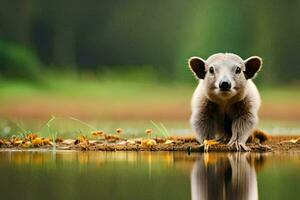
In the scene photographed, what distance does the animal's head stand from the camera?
4355 millimetres

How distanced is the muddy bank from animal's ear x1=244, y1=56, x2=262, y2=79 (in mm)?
455

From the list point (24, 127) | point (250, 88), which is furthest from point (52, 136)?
point (250, 88)

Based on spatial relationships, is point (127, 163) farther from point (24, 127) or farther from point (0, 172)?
point (24, 127)

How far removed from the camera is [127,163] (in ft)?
13.0

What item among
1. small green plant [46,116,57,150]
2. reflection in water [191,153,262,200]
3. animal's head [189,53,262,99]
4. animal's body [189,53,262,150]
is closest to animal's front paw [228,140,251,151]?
animal's body [189,53,262,150]

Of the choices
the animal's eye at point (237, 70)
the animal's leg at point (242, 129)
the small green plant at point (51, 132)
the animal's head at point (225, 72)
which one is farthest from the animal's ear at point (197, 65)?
the small green plant at point (51, 132)

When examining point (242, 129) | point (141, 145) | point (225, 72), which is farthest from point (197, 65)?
point (141, 145)

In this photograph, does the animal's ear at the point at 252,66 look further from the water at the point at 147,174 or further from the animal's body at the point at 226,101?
the water at the point at 147,174

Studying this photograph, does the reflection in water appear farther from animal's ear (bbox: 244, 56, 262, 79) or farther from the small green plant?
the small green plant

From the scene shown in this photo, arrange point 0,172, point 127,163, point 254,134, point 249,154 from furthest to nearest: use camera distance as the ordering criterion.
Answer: point 254,134 → point 249,154 → point 127,163 → point 0,172

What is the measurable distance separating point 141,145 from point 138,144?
7 centimetres

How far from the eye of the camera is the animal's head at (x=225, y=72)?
4355 millimetres

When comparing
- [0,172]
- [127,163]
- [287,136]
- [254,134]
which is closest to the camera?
[0,172]

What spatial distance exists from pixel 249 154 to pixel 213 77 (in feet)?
1.69
